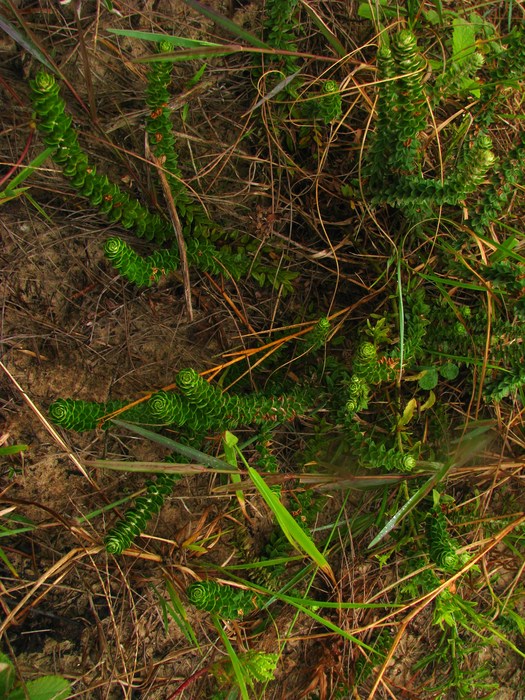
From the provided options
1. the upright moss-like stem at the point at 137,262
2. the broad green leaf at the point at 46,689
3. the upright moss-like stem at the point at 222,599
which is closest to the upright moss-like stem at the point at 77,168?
the upright moss-like stem at the point at 137,262

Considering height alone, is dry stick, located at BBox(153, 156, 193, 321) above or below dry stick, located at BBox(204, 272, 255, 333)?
above

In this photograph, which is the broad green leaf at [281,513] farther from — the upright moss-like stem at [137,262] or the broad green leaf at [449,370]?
the broad green leaf at [449,370]

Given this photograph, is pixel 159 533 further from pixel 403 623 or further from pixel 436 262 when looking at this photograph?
pixel 436 262

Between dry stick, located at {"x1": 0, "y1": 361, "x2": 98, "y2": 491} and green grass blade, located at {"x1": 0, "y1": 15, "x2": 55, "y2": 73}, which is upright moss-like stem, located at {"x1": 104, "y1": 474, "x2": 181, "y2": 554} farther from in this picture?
green grass blade, located at {"x1": 0, "y1": 15, "x2": 55, "y2": 73}

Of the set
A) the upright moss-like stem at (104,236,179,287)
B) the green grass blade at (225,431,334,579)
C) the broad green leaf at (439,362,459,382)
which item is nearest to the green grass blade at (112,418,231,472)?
the green grass blade at (225,431,334,579)

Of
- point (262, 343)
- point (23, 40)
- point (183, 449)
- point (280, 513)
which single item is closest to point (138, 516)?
point (183, 449)

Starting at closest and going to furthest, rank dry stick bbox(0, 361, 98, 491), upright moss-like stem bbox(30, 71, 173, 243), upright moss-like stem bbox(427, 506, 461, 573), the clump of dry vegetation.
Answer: upright moss-like stem bbox(30, 71, 173, 243)
dry stick bbox(0, 361, 98, 491)
upright moss-like stem bbox(427, 506, 461, 573)
the clump of dry vegetation

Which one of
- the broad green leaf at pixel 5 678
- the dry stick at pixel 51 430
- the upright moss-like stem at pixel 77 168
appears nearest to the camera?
the upright moss-like stem at pixel 77 168

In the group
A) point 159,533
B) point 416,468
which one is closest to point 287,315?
point 416,468
